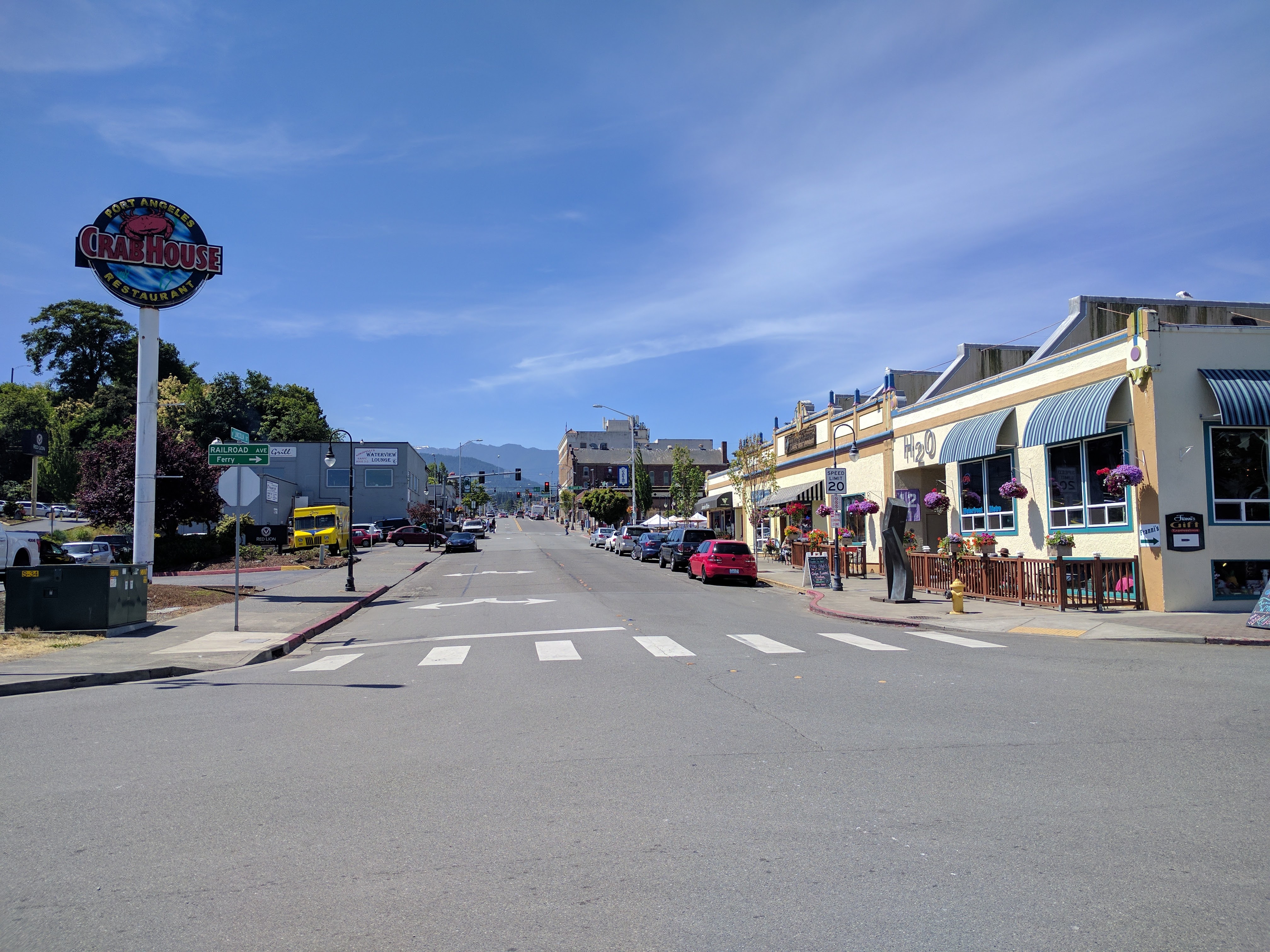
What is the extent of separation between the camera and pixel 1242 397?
17500 millimetres

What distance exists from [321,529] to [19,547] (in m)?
28.0

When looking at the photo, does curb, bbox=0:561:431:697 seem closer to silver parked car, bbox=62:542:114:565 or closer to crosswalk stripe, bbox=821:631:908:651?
crosswalk stripe, bbox=821:631:908:651

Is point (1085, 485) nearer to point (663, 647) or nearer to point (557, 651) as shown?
point (663, 647)

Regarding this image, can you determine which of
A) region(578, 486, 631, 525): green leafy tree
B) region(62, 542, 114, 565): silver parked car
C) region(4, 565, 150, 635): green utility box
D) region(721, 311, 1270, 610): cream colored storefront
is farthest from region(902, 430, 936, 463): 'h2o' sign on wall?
region(578, 486, 631, 525): green leafy tree

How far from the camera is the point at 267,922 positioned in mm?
4250

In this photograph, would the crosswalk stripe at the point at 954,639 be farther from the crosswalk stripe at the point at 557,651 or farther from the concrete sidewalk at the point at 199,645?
the concrete sidewalk at the point at 199,645

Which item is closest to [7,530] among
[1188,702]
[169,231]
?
[169,231]

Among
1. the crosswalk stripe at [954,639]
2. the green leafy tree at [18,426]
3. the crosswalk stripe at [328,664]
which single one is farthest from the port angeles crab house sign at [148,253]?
the green leafy tree at [18,426]

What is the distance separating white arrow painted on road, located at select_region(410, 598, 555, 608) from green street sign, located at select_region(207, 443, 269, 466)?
21.6ft

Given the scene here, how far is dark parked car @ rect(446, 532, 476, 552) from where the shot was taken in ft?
180

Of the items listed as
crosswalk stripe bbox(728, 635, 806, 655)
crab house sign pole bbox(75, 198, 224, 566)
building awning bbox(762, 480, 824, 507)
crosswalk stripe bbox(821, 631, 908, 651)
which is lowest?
crosswalk stripe bbox(821, 631, 908, 651)

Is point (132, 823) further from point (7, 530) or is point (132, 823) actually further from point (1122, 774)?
point (7, 530)

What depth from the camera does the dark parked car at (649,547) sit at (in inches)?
1703

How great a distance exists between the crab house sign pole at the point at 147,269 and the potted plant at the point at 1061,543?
2267 centimetres
